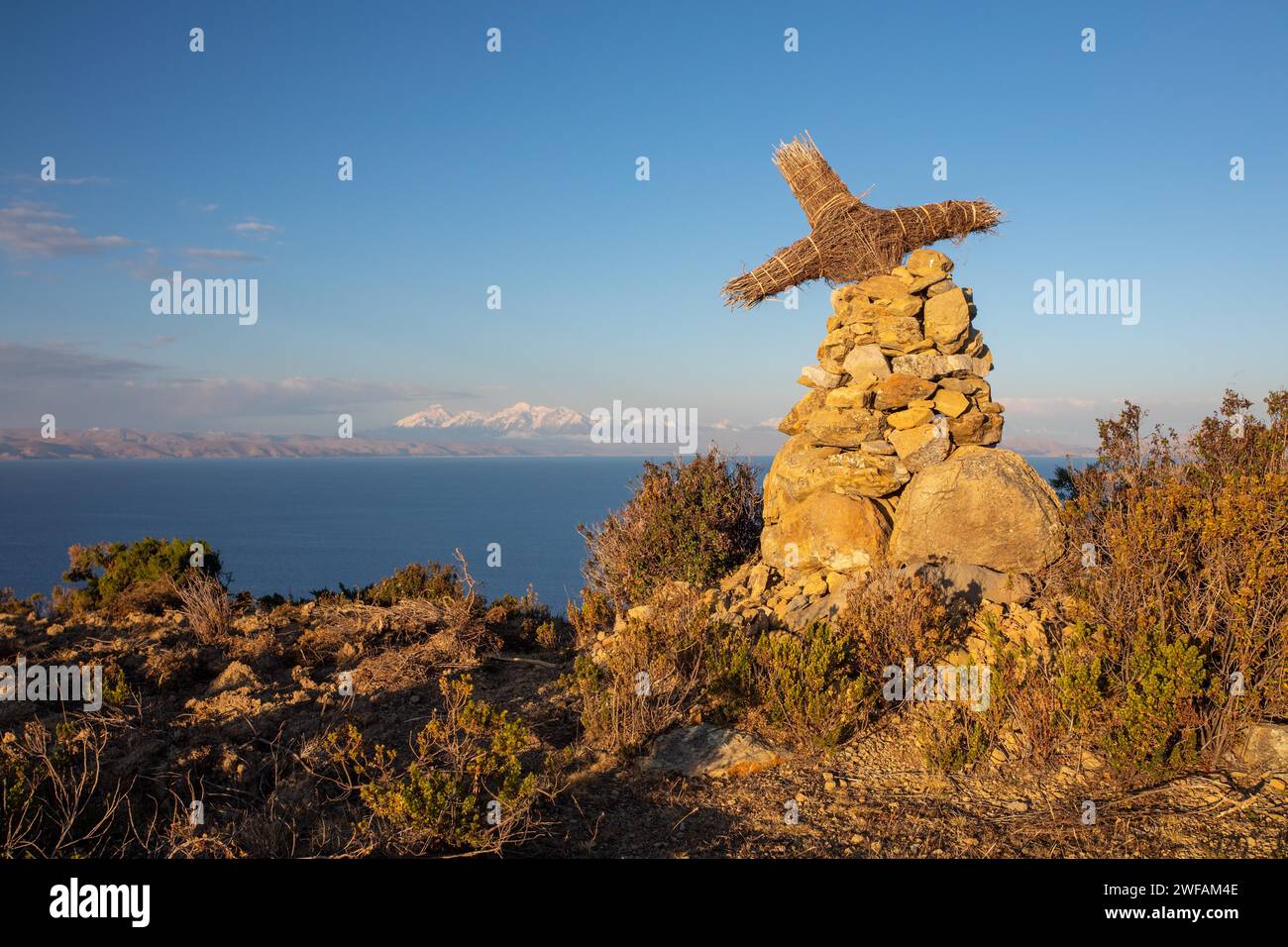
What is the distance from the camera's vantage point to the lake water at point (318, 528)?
79.0 metres

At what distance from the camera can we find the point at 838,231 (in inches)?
345

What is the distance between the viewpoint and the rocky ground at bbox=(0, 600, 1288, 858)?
406 cm

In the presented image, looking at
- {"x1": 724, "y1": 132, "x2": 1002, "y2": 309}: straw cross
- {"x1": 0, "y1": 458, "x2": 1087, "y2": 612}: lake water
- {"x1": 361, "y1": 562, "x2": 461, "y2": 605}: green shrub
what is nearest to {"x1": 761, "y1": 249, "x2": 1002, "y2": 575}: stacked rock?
{"x1": 724, "y1": 132, "x2": 1002, "y2": 309}: straw cross

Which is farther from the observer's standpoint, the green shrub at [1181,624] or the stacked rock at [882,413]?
the stacked rock at [882,413]

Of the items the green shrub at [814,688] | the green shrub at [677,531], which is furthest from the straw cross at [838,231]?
the green shrub at [814,688]

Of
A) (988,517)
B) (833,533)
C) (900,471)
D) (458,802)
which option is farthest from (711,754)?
(900,471)

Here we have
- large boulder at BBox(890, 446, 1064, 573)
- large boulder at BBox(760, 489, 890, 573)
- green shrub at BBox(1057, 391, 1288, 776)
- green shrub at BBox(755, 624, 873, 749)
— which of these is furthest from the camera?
large boulder at BBox(760, 489, 890, 573)

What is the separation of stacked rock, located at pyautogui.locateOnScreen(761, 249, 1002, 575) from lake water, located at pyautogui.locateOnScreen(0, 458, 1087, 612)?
46962 mm

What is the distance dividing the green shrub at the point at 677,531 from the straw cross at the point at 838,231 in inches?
94.9

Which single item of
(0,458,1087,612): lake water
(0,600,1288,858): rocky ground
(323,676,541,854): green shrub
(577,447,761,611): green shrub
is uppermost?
(577,447,761,611): green shrub

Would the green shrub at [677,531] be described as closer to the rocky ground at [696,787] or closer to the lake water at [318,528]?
the rocky ground at [696,787]

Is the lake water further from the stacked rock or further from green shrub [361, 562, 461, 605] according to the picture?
the stacked rock
